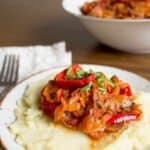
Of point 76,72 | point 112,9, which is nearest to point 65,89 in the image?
point 76,72

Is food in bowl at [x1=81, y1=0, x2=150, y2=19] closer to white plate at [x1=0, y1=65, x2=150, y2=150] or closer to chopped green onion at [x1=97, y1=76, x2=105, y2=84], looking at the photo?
white plate at [x1=0, y1=65, x2=150, y2=150]

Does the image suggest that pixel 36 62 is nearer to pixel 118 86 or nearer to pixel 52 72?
pixel 52 72

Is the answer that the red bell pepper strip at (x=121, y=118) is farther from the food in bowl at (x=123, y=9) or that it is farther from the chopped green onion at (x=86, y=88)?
the food in bowl at (x=123, y=9)

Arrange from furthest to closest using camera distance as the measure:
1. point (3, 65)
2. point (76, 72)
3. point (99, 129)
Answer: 1. point (3, 65)
2. point (76, 72)
3. point (99, 129)

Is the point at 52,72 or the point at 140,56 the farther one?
the point at 140,56

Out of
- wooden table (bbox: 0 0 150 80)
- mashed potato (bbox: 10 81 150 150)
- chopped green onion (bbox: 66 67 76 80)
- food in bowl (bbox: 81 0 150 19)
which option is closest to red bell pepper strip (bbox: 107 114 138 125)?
mashed potato (bbox: 10 81 150 150)

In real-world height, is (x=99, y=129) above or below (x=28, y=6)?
below

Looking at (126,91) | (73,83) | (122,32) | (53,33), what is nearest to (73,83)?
(73,83)
